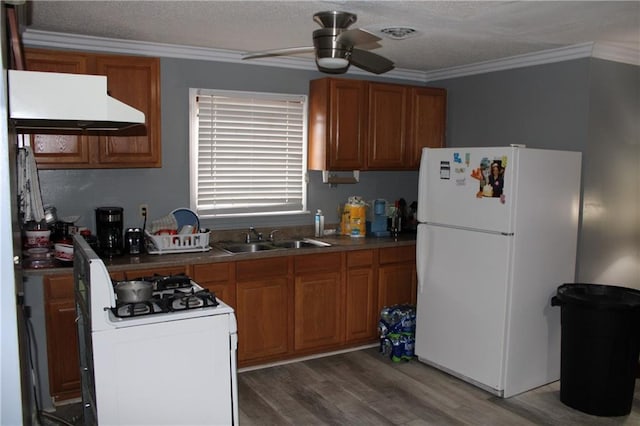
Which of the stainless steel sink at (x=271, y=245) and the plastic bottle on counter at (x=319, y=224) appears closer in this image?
the stainless steel sink at (x=271, y=245)

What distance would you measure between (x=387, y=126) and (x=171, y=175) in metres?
1.85

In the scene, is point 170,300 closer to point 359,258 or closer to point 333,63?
point 333,63

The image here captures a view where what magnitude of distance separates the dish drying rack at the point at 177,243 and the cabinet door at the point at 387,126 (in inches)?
61.7

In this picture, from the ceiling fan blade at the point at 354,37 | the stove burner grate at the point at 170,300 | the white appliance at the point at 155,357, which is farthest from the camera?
the ceiling fan blade at the point at 354,37

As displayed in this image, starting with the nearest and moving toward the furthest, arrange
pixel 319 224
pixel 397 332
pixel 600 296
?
1. pixel 600 296
2. pixel 397 332
3. pixel 319 224

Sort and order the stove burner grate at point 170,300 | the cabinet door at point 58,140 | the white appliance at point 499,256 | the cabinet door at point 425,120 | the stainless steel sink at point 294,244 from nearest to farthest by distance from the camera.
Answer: the stove burner grate at point 170,300 < the cabinet door at point 58,140 < the white appliance at point 499,256 < the stainless steel sink at point 294,244 < the cabinet door at point 425,120

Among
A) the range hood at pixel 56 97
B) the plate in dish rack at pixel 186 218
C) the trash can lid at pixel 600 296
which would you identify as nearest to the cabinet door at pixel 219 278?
the plate in dish rack at pixel 186 218

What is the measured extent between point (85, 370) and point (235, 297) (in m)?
1.34

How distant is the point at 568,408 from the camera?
11.4 feet

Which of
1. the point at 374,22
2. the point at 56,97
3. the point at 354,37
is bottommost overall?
the point at 56,97

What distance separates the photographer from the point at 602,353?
11.0ft

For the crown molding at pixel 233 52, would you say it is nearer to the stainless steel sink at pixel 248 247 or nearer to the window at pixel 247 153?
the window at pixel 247 153

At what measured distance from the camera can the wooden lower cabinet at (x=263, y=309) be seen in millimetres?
3898

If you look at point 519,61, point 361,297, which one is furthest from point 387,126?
point 361,297
